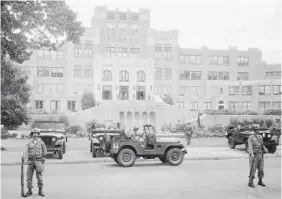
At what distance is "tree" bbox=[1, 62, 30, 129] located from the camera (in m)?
17.5

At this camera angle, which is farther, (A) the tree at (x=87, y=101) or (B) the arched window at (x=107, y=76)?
(B) the arched window at (x=107, y=76)

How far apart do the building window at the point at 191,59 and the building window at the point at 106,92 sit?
52.8 ft

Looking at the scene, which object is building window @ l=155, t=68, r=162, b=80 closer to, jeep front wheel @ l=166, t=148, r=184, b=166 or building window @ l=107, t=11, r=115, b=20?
building window @ l=107, t=11, r=115, b=20

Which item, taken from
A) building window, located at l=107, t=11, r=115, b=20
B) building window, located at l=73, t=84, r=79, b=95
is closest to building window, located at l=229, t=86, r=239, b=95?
building window, located at l=107, t=11, r=115, b=20

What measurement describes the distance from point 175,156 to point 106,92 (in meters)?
50.3

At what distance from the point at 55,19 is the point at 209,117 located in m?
37.1

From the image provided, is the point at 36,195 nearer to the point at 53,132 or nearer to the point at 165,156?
the point at 165,156

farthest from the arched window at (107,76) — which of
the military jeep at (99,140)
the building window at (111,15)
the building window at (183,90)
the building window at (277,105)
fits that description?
the military jeep at (99,140)

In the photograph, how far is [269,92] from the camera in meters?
67.5

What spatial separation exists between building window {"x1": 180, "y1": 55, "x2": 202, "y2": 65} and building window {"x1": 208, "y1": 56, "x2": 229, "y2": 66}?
2.26 meters

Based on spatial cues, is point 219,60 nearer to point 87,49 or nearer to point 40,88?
point 87,49

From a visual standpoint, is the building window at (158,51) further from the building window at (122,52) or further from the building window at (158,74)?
the building window at (122,52)

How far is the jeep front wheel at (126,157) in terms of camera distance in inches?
597

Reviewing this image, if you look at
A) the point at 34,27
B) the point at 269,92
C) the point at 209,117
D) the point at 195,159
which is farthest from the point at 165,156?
the point at 269,92
